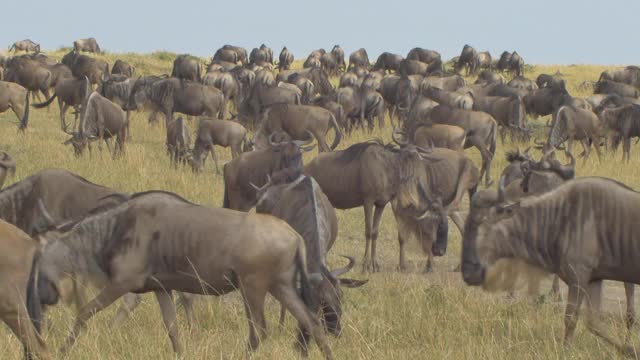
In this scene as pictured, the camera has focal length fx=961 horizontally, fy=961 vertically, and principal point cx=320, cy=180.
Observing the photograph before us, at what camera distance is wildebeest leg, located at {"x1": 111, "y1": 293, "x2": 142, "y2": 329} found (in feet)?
17.9

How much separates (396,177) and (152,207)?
467 cm

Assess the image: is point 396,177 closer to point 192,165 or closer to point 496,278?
point 496,278

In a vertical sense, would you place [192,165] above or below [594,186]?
below

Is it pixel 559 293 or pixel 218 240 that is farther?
pixel 559 293

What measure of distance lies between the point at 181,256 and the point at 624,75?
34154mm

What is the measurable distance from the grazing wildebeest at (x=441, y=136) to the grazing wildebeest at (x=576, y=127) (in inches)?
165

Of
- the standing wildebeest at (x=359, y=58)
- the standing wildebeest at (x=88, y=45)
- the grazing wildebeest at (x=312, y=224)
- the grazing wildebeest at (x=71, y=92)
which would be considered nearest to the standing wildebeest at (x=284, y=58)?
the standing wildebeest at (x=359, y=58)

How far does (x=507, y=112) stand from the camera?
20141mm

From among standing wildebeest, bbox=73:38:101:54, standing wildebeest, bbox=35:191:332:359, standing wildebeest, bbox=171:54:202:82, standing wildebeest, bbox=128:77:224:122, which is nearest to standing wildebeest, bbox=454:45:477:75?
standing wildebeest, bbox=171:54:202:82

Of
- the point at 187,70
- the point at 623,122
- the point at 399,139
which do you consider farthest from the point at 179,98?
the point at 187,70

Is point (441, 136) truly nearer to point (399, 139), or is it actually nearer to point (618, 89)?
point (399, 139)

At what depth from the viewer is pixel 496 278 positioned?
5.24 meters

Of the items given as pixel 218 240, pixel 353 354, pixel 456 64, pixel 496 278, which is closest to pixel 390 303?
pixel 496 278

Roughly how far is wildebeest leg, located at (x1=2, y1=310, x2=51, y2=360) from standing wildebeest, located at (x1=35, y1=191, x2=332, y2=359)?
22 centimetres
